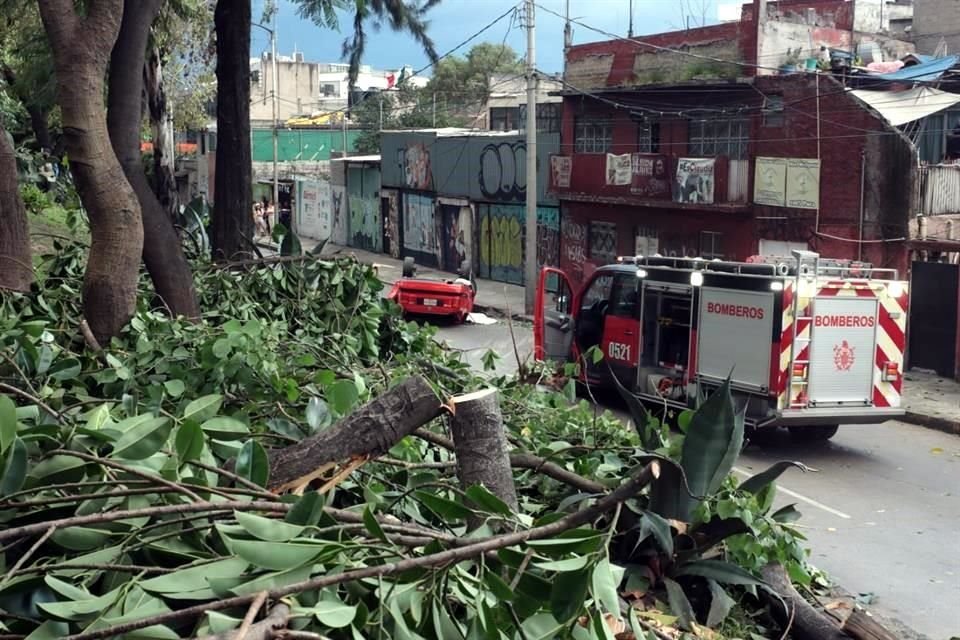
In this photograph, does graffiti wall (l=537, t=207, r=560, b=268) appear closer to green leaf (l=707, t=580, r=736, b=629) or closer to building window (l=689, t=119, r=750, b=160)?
building window (l=689, t=119, r=750, b=160)

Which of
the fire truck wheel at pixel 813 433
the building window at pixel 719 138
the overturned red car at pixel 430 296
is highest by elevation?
the building window at pixel 719 138

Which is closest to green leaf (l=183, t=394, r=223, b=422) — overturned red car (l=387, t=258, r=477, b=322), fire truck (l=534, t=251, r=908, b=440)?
fire truck (l=534, t=251, r=908, b=440)

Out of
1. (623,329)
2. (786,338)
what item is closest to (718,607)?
(786,338)

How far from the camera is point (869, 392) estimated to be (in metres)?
13.1

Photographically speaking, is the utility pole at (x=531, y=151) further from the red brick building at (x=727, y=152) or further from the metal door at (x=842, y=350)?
the metal door at (x=842, y=350)

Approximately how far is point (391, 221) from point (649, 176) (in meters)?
16.3

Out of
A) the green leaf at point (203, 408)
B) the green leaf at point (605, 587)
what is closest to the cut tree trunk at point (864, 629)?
the green leaf at point (605, 587)

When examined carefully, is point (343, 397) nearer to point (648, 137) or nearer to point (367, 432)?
point (367, 432)

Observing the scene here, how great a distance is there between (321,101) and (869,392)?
66.0 metres

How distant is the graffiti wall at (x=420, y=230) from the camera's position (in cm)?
3891

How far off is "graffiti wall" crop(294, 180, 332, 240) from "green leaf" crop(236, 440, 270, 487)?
44708 mm

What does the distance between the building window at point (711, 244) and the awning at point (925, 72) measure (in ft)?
19.5

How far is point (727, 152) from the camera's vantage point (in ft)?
86.6

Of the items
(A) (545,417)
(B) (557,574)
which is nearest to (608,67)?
(A) (545,417)
